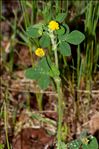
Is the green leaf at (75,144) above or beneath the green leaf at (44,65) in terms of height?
beneath

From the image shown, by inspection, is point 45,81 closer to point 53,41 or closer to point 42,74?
point 42,74

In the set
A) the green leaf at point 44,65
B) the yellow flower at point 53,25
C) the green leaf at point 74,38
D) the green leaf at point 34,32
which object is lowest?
the green leaf at point 44,65

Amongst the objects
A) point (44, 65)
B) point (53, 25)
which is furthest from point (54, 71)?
point (53, 25)

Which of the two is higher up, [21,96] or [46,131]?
[21,96]

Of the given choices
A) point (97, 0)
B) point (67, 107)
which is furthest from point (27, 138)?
point (97, 0)

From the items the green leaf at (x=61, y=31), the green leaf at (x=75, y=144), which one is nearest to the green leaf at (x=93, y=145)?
the green leaf at (x=75, y=144)

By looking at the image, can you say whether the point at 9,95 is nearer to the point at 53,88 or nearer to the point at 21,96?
the point at 21,96

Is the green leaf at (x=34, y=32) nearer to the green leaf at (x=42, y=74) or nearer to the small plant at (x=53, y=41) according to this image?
the small plant at (x=53, y=41)

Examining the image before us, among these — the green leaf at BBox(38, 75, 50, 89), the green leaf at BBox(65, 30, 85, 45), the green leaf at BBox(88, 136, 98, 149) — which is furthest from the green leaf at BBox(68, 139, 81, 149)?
the green leaf at BBox(65, 30, 85, 45)

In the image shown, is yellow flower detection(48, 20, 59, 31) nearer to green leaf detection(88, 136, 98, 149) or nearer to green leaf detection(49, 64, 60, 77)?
green leaf detection(49, 64, 60, 77)

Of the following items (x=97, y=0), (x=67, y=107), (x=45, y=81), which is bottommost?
(x=67, y=107)

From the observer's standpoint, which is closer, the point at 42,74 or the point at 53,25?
the point at 53,25
